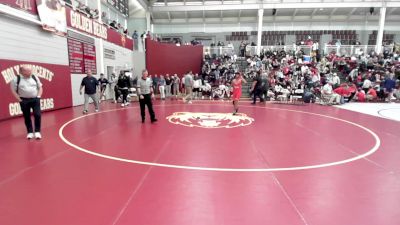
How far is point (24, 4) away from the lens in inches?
413

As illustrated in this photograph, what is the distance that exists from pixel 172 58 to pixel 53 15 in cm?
1339

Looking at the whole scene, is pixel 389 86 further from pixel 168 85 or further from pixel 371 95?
pixel 168 85

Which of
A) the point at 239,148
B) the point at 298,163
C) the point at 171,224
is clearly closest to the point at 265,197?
the point at 171,224

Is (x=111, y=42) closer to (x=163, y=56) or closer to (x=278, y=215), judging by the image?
(x=163, y=56)

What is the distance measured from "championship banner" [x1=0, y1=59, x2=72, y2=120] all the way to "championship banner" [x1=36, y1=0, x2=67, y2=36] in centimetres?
159

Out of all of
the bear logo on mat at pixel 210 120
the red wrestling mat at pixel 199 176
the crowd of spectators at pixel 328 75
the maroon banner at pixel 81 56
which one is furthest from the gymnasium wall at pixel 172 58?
the red wrestling mat at pixel 199 176

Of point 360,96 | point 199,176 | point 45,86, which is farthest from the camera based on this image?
point 360,96

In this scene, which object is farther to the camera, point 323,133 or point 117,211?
point 323,133

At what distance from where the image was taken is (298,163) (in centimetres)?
512

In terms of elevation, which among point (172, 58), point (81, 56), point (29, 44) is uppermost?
point (172, 58)

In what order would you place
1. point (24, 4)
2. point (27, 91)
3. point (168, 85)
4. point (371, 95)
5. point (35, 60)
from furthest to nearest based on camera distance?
point (168, 85) → point (371, 95) → point (35, 60) → point (24, 4) → point (27, 91)

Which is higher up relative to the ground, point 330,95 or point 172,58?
point 172,58

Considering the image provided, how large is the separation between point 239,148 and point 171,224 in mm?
3356

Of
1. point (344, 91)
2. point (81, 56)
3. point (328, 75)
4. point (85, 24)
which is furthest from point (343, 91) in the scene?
point (85, 24)
